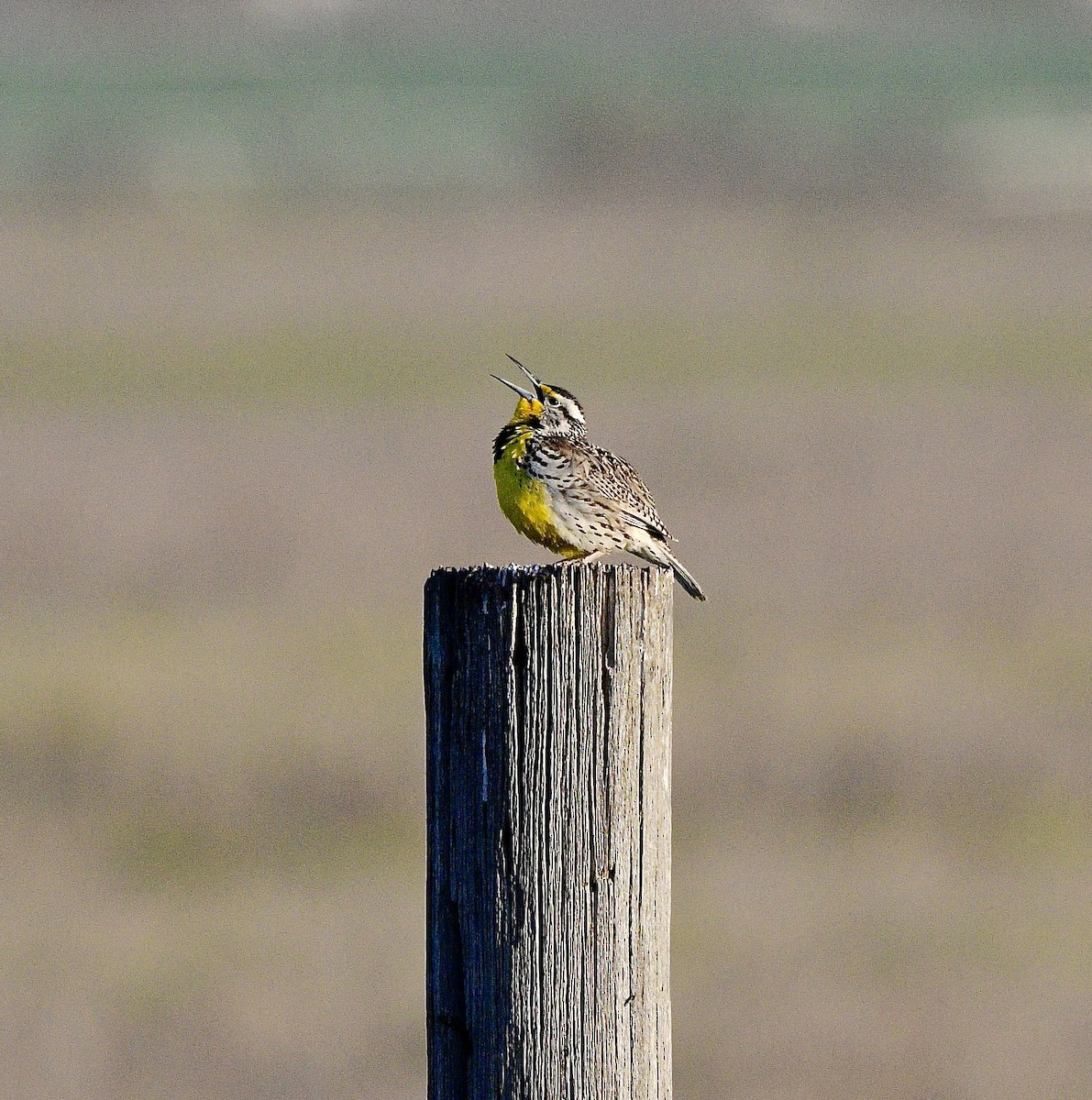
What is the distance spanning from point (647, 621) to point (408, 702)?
8839 mm

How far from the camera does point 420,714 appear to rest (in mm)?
11758

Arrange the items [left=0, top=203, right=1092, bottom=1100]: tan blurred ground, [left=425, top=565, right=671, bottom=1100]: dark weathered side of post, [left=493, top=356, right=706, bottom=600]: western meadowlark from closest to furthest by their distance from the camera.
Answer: [left=425, top=565, right=671, bottom=1100]: dark weathered side of post, [left=493, top=356, right=706, bottom=600]: western meadowlark, [left=0, top=203, right=1092, bottom=1100]: tan blurred ground

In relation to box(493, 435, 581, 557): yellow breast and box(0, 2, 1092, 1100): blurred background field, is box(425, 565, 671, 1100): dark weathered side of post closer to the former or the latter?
box(493, 435, 581, 557): yellow breast

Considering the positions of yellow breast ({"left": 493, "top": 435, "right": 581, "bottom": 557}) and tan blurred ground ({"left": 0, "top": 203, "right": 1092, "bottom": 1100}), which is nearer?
yellow breast ({"left": 493, "top": 435, "right": 581, "bottom": 557})

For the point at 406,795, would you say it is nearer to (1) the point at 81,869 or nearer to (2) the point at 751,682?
(1) the point at 81,869

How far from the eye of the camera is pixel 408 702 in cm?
1195

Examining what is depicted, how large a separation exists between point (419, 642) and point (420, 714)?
154 cm

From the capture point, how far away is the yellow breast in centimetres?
606

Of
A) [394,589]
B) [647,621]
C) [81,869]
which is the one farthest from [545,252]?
[647,621]

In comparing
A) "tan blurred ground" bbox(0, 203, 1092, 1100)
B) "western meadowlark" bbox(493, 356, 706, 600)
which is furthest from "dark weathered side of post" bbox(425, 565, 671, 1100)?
"tan blurred ground" bbox(0, 203, 1092, 1100)

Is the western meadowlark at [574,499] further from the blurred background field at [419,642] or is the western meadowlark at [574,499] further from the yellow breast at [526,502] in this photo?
the blurred background field at [419,642]

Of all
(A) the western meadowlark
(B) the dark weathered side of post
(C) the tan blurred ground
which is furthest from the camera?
(C) the tan blurred ground

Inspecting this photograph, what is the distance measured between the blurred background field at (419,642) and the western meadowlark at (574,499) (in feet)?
Answer: 7.81

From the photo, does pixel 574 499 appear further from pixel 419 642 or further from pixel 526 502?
pixel 419 642
